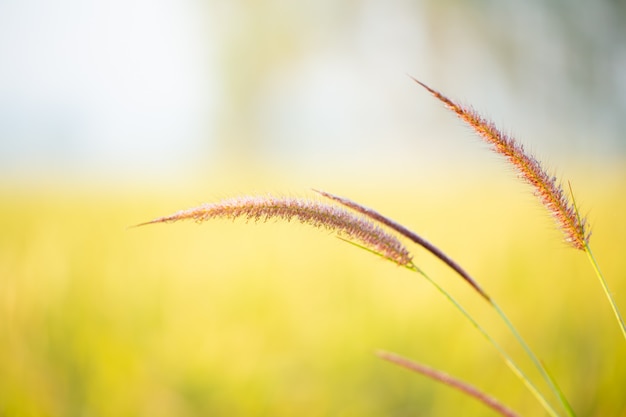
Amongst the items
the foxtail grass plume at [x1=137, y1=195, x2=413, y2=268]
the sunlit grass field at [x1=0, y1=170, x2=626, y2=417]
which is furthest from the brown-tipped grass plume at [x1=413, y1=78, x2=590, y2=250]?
the sunlit grass field at [x1=0, y1=170, x2=626, y2=417]

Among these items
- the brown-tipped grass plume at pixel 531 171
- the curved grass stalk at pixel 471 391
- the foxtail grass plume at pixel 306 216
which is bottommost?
the curved grass stalk at pixel 471 391

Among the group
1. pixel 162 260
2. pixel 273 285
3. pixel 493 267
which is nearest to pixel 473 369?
pixel 493 267

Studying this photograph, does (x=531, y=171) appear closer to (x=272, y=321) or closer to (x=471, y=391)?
(x=471, y=391)

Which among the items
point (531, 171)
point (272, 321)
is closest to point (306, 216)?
point (531, 171)

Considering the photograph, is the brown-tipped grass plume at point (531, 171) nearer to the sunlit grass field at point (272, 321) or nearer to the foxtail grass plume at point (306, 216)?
the foxtail grass plume at point (306, 216)

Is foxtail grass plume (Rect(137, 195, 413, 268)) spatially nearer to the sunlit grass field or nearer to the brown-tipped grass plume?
the brown-tipped grass plume

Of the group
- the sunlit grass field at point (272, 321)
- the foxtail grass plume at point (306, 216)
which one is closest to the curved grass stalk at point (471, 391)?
the foxtail grass plume at point (306, 216)
